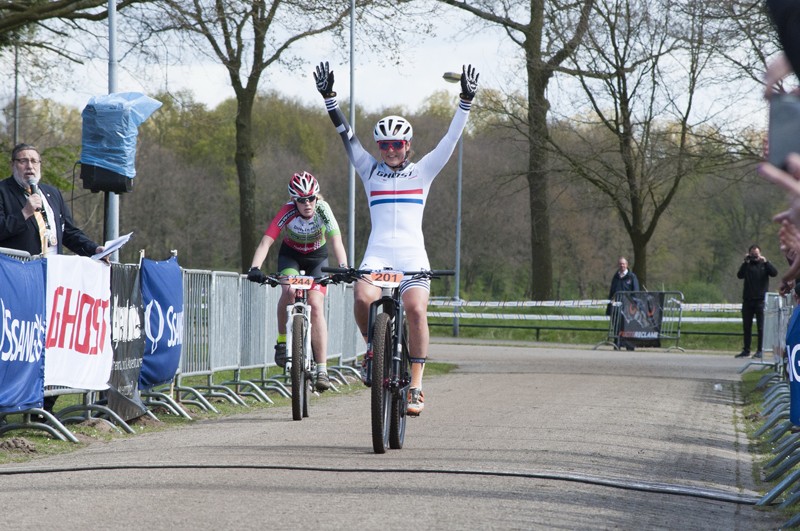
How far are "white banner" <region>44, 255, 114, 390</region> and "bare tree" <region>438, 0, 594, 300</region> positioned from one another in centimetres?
2489

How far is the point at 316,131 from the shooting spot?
7525 cm

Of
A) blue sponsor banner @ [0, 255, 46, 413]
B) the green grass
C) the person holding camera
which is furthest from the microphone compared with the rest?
the green grass

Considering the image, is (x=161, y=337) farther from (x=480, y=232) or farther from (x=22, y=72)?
(x=480, y=232)

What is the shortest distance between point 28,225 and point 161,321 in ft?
5.83

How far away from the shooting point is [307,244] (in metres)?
11.5

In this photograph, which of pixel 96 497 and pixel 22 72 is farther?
pixel 22 72

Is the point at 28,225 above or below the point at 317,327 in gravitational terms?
above

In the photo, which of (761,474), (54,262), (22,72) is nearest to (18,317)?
(54,262)

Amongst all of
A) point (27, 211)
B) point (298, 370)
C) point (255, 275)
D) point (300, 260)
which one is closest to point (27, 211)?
point (27, 211)

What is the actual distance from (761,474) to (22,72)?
21.2 meters

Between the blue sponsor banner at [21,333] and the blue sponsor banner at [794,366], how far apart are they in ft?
17.0

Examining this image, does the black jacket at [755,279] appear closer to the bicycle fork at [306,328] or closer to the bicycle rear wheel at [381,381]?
the bicycle fork at [306,328]

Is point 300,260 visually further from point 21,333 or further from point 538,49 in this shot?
point 538,49

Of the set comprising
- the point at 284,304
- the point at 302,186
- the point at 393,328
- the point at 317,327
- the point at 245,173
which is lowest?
the point at 317,327
